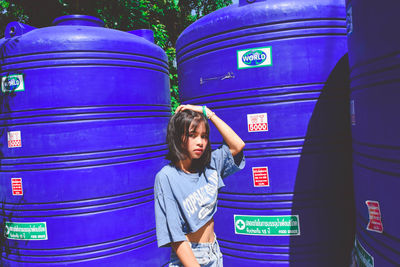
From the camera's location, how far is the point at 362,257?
5.47ft

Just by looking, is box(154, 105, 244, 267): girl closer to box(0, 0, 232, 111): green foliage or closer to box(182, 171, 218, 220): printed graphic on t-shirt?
box(182, 171, 218, 220): printed graphic on t-shirt

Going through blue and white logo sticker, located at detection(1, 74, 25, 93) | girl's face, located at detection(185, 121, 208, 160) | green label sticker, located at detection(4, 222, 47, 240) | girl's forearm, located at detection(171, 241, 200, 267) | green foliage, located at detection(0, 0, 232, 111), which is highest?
green foliage, located at detection(0, 0, 232, 111)

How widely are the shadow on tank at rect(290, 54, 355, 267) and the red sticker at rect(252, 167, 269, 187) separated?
22cm

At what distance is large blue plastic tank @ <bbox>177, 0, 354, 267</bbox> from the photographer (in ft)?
7.10

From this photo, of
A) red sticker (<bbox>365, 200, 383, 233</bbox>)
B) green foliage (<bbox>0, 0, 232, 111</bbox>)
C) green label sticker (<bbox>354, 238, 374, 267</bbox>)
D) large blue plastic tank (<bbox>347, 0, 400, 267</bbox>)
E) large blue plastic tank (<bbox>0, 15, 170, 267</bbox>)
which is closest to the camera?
large blue plastic tank (<bbox>347, 0, 400, 267</bbox>)

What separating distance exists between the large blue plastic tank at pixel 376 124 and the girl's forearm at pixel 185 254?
90 centimetres

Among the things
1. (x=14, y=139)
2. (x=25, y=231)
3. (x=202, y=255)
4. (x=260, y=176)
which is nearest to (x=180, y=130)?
(x=202, y=255)

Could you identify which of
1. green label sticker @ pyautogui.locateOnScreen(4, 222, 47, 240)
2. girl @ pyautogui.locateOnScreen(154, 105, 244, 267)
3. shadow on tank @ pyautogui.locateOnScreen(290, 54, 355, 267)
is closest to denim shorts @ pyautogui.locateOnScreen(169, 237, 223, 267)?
girl @ pyautogui.locateOnScreen(154, 105, 244, 267)

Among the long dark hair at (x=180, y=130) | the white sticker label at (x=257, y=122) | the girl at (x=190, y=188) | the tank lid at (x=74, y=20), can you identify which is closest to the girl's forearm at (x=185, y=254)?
the girl at (x=190, y=188)

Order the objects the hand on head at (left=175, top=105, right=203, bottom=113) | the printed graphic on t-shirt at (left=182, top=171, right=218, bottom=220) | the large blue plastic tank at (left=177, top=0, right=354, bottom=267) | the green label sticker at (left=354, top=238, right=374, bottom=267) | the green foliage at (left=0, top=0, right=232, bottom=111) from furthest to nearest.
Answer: the green foliage at (left=0, top=0, right=232, bottom=111) < the large blue plastic tank at (left=177, top=0, right=354, bottom=267) < the hand on head at (left=175, top=105, right=203, bottom=113) < the printed graphic on t-shirt at (left=182, top=171, right=218, bottom=220) < the green label sticker at (left=354, top=238, right=374, bottom=267)

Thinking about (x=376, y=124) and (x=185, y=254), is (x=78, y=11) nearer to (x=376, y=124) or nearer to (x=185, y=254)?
(x=185, y=254)

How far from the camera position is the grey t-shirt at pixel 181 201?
161 centimetres

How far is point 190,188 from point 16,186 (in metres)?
1.71

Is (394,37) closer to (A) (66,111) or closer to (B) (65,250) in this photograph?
(A) (66,111)
